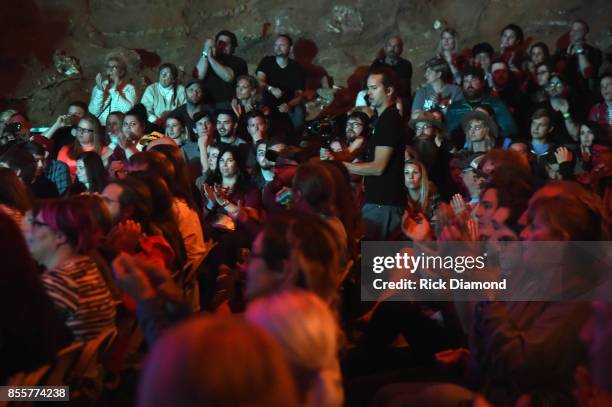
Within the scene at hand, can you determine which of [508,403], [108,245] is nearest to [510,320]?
[508,403]

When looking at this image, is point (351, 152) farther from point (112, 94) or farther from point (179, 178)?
point (112, 94)

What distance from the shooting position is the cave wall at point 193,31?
10.1m

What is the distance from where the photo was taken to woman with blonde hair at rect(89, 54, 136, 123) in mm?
8203

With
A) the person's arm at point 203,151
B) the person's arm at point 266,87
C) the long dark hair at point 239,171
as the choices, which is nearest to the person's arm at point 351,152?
the long dark hair at point 239,171

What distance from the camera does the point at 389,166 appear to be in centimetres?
471

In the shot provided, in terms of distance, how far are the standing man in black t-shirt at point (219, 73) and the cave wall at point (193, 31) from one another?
1.96m

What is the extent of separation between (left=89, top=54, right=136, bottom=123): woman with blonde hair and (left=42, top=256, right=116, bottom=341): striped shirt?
5663mm

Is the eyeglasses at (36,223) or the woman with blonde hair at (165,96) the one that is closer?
the eyeglasses at (36,223)

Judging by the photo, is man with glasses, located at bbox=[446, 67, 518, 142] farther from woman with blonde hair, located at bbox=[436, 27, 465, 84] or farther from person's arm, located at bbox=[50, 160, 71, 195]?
person's arm, located at bbox=[50, 160, 71, 195]

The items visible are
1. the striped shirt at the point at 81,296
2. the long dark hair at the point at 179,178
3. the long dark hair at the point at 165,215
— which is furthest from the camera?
the long dark hair at the point at 179,178

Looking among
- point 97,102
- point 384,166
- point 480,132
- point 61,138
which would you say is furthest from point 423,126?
point 97,102

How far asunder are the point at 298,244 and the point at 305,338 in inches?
25.5

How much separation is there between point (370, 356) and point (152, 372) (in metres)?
2.26

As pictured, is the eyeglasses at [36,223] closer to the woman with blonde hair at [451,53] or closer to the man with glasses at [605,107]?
the man with glasses at [605,107]
